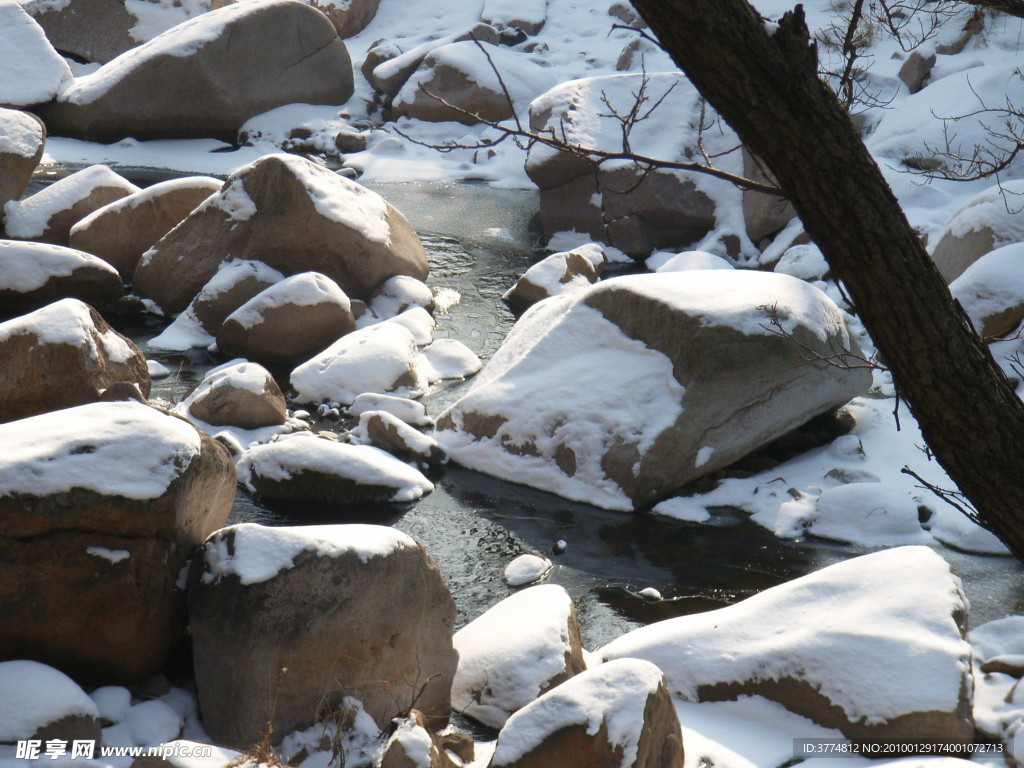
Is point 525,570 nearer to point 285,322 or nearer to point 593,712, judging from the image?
point 593,712

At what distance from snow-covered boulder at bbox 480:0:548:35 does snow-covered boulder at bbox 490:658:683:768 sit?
52.7 ft

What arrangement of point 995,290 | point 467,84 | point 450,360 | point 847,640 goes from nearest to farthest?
point 847,640 < point 995,290 < point 450,360 < point 467,84

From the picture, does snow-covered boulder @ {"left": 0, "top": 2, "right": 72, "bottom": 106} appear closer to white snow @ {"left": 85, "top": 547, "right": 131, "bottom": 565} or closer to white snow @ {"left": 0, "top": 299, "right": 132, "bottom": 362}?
white snow @ {"left": 0, "top": 299, "right": 132, "bottom": 362}

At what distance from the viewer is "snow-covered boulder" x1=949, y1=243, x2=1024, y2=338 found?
24.1 feet

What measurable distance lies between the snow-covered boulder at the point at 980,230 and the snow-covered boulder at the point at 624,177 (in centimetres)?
303

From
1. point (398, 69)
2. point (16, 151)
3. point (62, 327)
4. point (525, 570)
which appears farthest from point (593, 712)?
point (398, 69)

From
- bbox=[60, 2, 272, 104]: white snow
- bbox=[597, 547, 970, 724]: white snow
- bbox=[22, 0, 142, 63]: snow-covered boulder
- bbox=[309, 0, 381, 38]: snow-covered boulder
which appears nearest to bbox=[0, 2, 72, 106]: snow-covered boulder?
bbox=[60, 2, 272, 104]: white snow

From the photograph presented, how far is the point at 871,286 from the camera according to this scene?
7.09 ft

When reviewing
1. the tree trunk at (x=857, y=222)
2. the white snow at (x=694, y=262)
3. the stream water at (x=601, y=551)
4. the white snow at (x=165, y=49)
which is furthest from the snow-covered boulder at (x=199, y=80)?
the tree trunk at (x=857, y=222)

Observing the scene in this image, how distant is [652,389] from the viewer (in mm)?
6551

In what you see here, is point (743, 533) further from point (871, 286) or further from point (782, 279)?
point (871, 286)

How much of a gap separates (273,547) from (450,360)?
4653mm

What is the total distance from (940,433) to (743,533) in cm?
390

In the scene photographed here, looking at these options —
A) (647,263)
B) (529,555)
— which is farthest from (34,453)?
(647,263)
